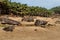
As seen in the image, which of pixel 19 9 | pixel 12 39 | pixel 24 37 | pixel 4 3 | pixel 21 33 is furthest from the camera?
pixel 19 9

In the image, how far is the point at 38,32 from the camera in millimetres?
12547

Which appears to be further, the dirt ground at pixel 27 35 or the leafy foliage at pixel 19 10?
the leafy foliage at pixel 19 10

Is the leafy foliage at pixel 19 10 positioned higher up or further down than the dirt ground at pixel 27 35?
further down

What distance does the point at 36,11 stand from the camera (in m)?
26.3

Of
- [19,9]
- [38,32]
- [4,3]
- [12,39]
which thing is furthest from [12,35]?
[19,9]

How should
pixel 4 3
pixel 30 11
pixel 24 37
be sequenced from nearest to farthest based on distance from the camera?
pixel 24 37, pixel 4 3, pixel 30 11

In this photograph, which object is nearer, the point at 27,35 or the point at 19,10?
the point at 27,35

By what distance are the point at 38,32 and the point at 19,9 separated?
11.1m

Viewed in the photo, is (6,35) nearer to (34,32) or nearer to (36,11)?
(34,32)

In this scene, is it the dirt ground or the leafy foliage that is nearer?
the dirt ground

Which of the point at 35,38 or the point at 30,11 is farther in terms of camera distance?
the point at 30,11

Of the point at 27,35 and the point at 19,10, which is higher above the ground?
the point at 27,35

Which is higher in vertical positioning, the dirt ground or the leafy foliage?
the dirt ground

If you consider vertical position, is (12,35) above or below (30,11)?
above
